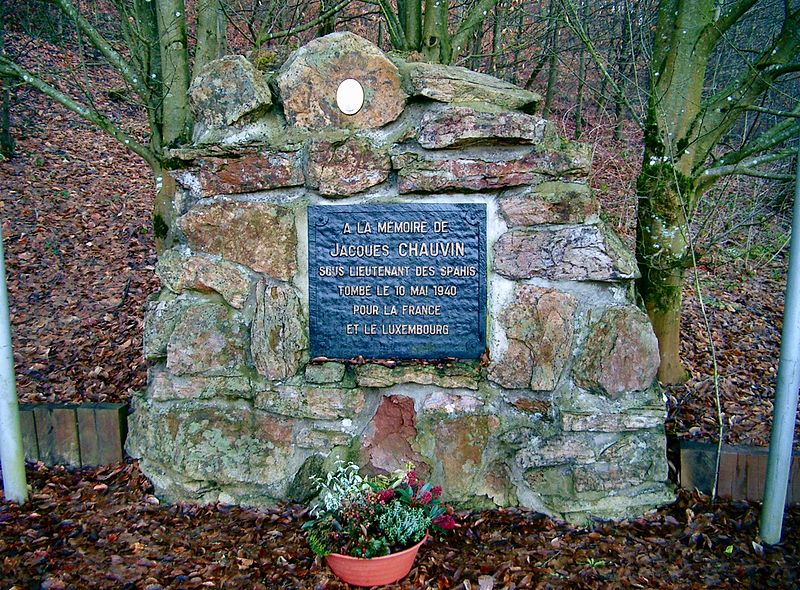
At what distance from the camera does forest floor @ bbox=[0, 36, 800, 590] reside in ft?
8.48

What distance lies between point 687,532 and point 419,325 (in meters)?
1.62

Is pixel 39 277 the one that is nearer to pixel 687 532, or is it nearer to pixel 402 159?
pixel 402 159

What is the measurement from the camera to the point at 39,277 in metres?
6.21

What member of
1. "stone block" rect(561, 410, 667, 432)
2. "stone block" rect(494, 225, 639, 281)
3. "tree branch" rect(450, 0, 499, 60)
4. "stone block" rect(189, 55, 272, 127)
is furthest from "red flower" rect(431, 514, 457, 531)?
"tree branch" rect(450, 0, 499, 60)

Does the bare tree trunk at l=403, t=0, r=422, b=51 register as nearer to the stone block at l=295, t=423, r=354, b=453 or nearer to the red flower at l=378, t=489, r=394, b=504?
the stone block at l=295, t=423, r=354, b=453

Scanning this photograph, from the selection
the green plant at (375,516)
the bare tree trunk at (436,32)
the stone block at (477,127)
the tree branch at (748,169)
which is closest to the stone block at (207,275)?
the green plant at (375,516)

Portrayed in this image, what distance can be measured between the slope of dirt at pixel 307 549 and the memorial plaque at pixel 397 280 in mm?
909

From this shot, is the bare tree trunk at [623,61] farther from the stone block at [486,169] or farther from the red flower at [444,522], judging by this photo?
the red flower at [444,522]

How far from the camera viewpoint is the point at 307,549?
2.76 metres

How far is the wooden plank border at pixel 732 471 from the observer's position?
3015 mm

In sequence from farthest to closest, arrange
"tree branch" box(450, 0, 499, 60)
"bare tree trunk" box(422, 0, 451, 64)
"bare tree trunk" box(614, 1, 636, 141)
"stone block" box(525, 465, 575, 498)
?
"tree branch" box(450, 0, 499, 60), "bare tree trunk" box(422, 0, 451, 64), "bare tree trunk" box(614, 1, 636, 141), "stone block" box(525, 465, 575, 498)

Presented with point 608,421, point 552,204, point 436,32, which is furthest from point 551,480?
point 436,32

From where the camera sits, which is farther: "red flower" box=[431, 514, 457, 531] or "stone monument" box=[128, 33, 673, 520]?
"stone monument" box=[128, 33, 673, 520]

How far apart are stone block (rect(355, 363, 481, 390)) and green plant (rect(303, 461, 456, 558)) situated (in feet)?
1.41
